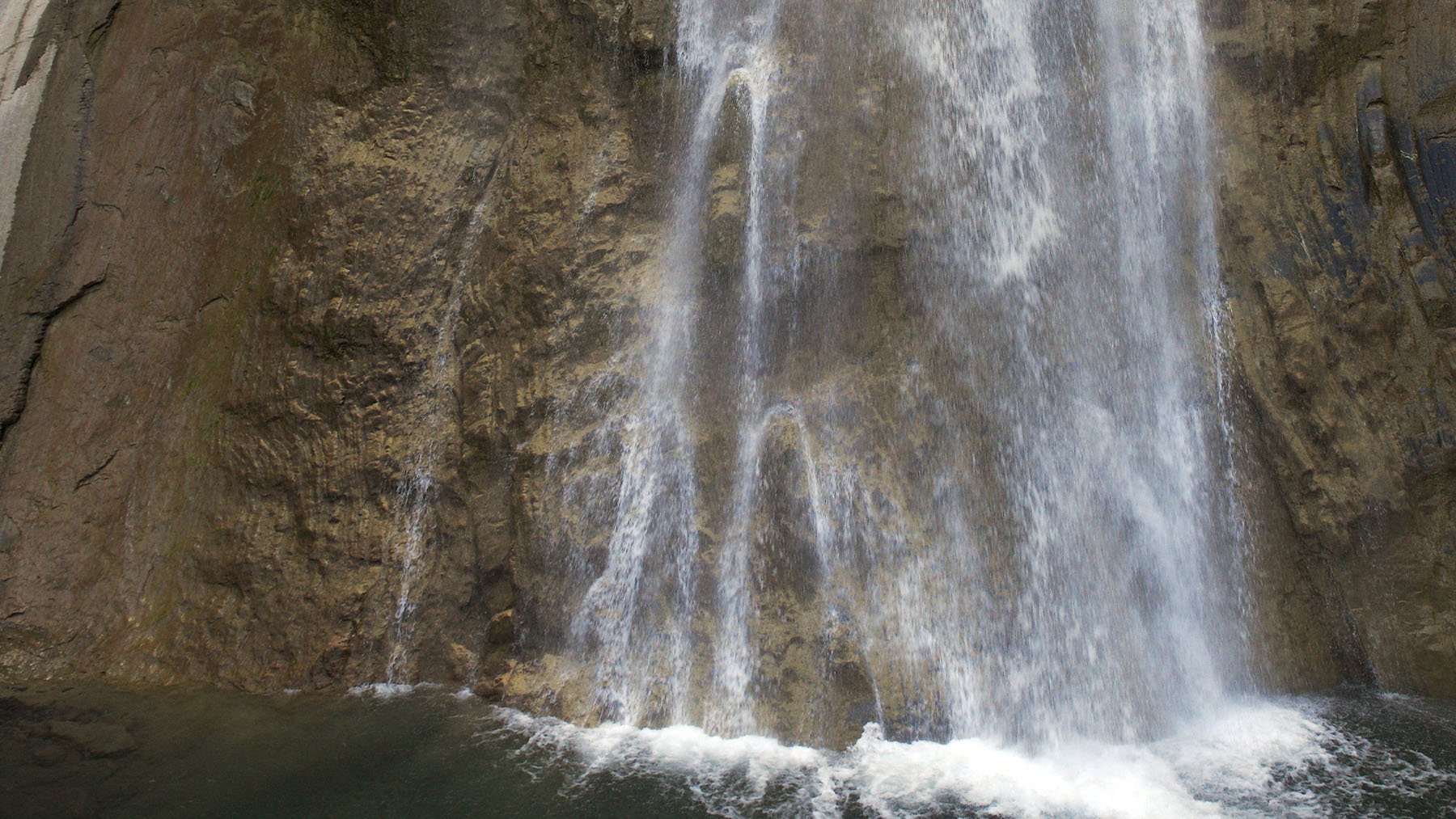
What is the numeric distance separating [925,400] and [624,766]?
3.52 m

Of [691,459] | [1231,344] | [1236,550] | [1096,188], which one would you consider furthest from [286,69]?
[1236,550]

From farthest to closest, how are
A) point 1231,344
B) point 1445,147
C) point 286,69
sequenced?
point 286,69 → point 1231,344 → point 1445,147

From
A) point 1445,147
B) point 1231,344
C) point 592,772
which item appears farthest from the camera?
point 1231,344

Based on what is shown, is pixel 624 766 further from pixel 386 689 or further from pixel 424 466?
pixel 424 466

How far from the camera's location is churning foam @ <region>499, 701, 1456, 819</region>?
603 cm

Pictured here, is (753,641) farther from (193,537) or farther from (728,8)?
(728,8)

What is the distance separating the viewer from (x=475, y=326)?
840 cm

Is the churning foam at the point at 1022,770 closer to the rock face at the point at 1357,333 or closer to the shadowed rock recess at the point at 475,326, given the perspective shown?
the shadowed rock recess at the point at 475,326

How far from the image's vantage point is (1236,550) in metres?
7.71

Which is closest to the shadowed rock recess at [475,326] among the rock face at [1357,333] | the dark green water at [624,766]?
the rock face at [1357,333]

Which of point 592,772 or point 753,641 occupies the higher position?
point 753,641

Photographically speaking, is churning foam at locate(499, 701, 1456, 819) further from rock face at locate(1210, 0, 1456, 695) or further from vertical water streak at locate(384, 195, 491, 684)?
vertical water streak at locate(384, 195, 491, 684)

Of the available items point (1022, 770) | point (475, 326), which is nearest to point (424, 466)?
point (475, 326)

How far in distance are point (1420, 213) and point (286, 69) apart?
30.0 ft
